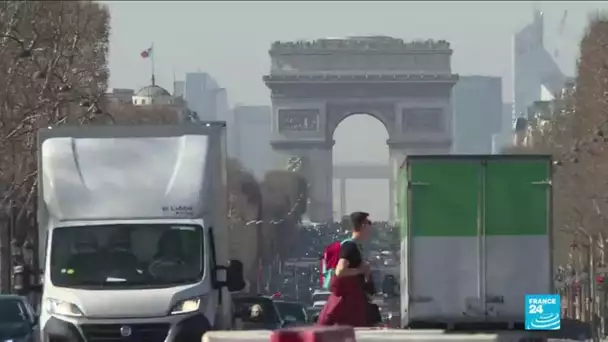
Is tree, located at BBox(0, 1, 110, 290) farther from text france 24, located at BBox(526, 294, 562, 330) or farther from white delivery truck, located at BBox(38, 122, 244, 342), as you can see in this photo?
white delivery truck, located at BBox(38, 122, 244, 342)

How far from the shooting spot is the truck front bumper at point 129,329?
59.4ft

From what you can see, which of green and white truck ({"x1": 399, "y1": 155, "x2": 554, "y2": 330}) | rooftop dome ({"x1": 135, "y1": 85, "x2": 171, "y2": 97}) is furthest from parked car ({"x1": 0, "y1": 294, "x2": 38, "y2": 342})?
rooftop dome ({"x1": 135, "y1": 85, "x2": 171, "y2": 97})

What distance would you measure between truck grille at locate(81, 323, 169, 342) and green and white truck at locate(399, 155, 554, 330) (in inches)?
163

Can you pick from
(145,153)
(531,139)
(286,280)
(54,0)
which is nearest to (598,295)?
(531,139)

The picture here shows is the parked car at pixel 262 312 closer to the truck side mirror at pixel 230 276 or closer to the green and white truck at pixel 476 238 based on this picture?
the green and white truck at pixel 476 238

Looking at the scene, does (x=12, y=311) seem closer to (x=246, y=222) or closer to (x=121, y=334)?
(x=121, y=334)

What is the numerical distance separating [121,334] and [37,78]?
2302 centimetres

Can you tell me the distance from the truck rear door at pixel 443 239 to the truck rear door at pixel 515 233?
0.15 metres

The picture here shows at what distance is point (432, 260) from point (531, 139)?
62.0m

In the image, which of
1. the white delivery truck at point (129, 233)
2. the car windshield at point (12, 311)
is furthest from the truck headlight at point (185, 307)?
the car windshield at point (12, 311)

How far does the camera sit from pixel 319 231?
125 m

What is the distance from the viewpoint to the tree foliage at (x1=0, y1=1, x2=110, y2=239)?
128 feet

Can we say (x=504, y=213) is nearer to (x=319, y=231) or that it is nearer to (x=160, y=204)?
(x=160, y=204)

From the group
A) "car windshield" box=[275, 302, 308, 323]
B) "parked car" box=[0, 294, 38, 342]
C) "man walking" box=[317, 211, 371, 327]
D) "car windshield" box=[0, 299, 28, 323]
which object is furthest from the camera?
"car windshield" box=[275, 302, 308, 323]
